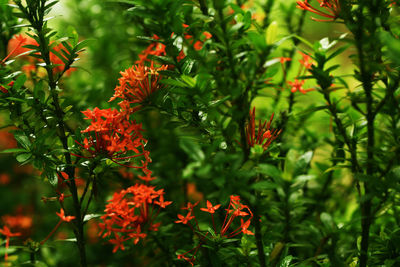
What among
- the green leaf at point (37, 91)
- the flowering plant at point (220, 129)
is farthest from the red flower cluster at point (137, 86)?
the green leaf at point (37, 91)

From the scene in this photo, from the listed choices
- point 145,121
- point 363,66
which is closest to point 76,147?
point 363,66

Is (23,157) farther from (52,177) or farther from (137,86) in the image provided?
(137,86)

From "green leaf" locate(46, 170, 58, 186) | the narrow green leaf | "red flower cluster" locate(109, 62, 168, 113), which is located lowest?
"green leaf" locate(46, 170, 58, 186)

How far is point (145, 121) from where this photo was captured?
1.46m

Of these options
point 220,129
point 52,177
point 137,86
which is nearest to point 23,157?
point 52,177

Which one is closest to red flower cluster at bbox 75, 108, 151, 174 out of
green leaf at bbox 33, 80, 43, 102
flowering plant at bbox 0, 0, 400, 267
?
flowering plant at bbox 0, 0, 400, 267

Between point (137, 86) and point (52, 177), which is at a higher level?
point (137, 86)

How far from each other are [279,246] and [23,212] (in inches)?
47.8

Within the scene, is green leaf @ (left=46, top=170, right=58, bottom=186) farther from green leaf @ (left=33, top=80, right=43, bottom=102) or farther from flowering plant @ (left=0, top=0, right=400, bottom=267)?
green leaf @ (left=33, top=80, right=43, bottom=102)

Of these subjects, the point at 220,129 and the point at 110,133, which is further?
the point at 110,133

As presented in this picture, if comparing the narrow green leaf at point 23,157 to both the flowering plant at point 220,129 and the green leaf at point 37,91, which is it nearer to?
the flowering plant at point 220,129

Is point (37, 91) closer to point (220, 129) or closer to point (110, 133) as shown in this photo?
point (110, 133)

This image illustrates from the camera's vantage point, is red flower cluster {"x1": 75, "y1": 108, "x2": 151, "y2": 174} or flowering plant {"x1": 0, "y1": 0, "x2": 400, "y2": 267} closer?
flowering plant {"x1": 0, "y1": 0, "x2": 400, "y2": 267}

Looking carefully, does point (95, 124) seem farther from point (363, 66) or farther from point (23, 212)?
point (23, 212)
